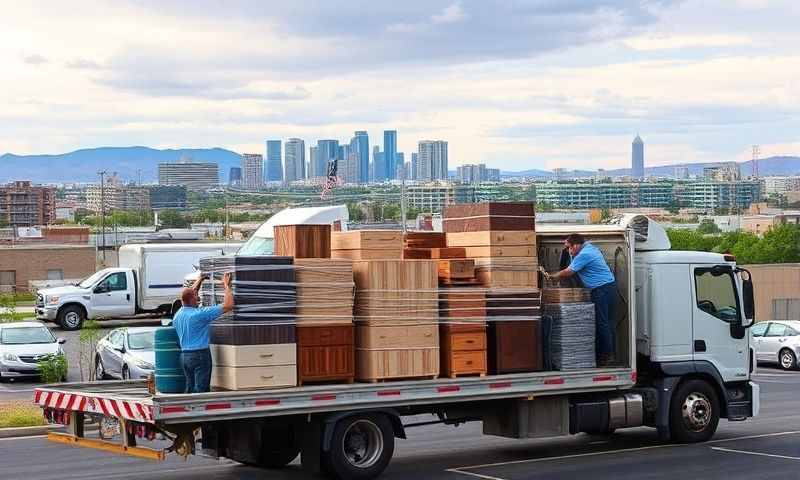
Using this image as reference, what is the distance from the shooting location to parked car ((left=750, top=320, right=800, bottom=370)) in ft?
108

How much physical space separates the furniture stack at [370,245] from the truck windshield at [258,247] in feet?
31.1

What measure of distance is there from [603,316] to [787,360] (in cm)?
1979

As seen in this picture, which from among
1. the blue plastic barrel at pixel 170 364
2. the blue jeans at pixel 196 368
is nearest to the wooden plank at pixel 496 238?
the blue jeans at pixel 196 368

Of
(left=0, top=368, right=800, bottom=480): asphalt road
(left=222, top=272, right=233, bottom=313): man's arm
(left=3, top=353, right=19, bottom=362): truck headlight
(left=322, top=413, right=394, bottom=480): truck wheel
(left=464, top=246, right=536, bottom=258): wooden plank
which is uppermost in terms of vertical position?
(left=464, top=246, right=536, bottom=258): wooden plank

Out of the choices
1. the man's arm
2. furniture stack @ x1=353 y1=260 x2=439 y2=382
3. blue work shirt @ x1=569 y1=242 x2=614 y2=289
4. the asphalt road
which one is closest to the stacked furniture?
furniture stack @ x1=353 y1=260 x2=439 y2=382

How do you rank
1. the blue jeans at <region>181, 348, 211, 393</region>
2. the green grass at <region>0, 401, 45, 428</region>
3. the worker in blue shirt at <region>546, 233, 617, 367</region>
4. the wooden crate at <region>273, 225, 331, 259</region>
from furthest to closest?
the green grass at <region>0, 401, 45, 428</region> → the worker in blue shirt at <region>546, 233, 617, 367</region> → the wooden crate at <region>273, 225, 331, 259</region> → the blue jeans at <region>181, 348, 211, 393</region>

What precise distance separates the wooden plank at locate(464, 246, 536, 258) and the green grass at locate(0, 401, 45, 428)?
838 centimetres

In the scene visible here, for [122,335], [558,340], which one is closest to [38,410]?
[122,335]

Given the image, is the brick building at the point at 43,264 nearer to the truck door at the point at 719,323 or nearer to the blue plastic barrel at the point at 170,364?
the truck door at the point at 719,323

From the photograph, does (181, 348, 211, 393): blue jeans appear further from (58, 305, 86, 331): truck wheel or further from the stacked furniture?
(58, 305, 86, 331): truck wheel

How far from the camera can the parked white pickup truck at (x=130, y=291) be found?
3966cm

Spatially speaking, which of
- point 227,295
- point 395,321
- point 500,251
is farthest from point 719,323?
point 227,295

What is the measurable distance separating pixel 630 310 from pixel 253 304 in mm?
5301

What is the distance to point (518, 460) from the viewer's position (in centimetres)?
1514
